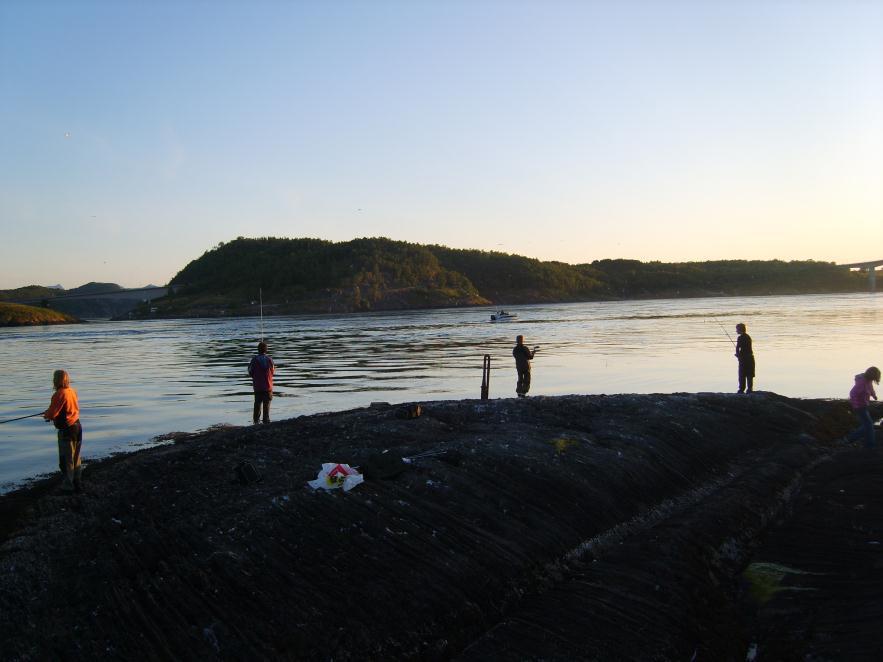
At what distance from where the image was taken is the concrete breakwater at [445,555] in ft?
21.7

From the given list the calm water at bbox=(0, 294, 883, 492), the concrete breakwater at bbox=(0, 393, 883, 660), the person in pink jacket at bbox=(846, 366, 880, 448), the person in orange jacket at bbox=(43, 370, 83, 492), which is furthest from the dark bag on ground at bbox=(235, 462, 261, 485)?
the person in pink jacket at bbox=(846, 366, 880, 448)

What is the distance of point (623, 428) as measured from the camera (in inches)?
526

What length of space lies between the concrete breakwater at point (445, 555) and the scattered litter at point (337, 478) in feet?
0.54

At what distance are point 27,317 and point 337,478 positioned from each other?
497 ft

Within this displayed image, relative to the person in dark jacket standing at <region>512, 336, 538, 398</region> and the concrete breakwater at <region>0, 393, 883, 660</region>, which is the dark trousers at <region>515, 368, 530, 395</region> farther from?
the concrete breakwater at <region>0, 393, 883, 660</region>

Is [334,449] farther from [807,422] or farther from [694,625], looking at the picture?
[807,422]

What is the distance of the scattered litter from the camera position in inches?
354

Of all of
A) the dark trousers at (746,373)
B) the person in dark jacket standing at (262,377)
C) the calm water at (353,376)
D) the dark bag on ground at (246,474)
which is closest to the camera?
the dark bag on ground at (246,474)

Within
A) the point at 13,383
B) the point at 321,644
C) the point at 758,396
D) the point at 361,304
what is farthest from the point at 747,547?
the point at 361,304

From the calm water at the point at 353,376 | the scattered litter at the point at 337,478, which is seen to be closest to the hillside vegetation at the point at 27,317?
the calm water at the point at 353,376

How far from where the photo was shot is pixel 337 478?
9094 millimetres

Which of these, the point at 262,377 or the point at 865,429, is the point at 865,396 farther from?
the point at 262,377

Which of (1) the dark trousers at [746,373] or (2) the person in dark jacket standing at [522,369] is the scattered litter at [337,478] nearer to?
(2) the person in dark jacket standing at [522,369]

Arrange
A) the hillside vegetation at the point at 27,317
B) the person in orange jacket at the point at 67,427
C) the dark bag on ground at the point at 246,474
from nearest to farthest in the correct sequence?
the dark bag on ground at the point at 246,474
the person in orange jacket at the point at 67,427
the hillside vegetation at the point at 27,317
